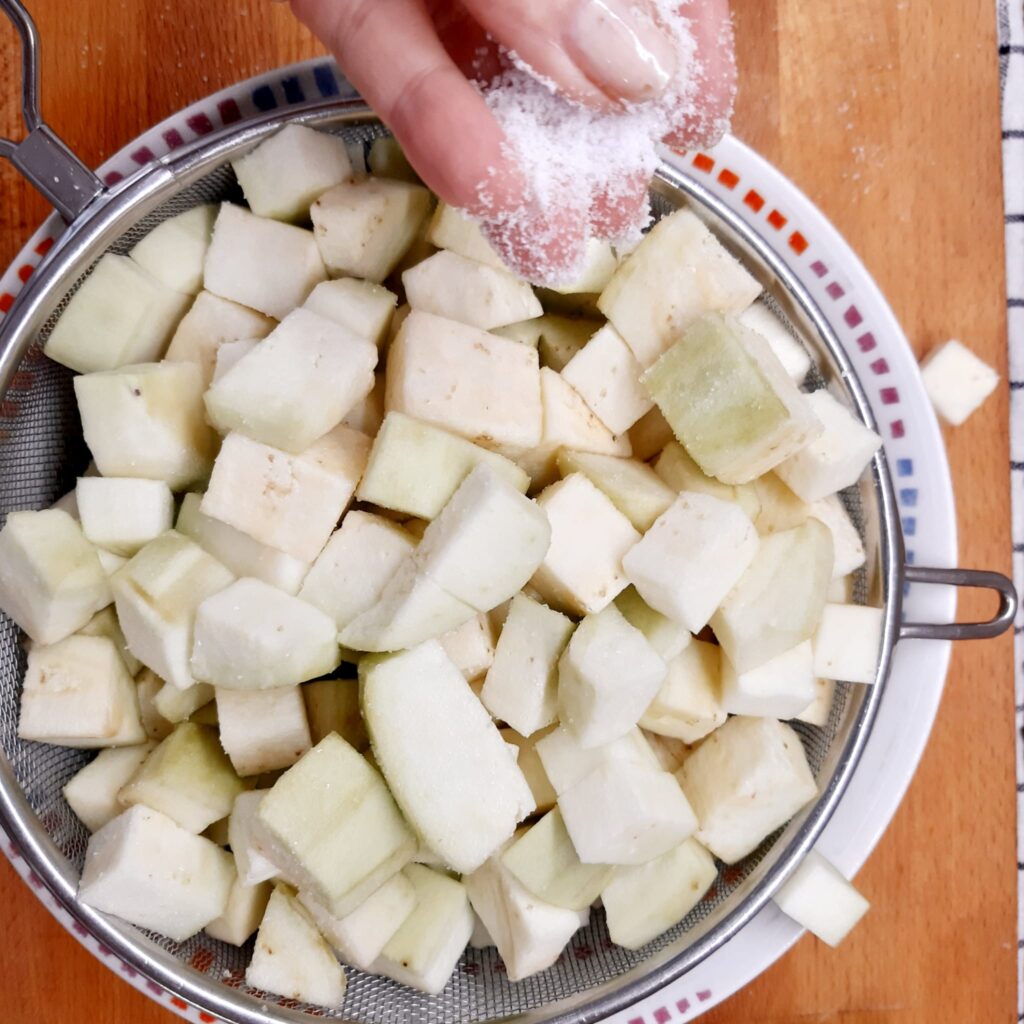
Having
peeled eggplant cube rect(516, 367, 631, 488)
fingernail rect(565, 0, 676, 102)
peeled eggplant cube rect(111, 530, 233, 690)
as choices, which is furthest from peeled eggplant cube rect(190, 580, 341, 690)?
fingernail rect(565, 0, 676, 102)

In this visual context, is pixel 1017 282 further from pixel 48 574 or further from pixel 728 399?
pixel 48 574

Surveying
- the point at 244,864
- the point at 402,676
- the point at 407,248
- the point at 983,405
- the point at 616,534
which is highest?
the point at 407,248

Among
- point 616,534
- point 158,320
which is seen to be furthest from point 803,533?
point 158,320

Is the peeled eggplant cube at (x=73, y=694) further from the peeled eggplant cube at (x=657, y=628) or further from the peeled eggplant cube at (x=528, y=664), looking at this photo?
the peeled eggplant cube at (x=657, y=628)

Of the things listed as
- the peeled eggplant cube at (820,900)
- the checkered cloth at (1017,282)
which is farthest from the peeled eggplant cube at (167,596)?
the checkered cloth at (1017,282)

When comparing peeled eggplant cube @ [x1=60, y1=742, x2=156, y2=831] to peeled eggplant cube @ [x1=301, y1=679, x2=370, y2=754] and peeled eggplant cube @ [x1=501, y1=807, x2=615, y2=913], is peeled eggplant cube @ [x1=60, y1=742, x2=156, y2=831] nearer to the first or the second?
peeled eggplant cube @ [x1=301, y1=679, x2=370, y2=754]

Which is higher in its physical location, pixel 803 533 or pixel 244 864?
pixel 803 533

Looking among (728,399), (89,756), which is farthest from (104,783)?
(728,399)

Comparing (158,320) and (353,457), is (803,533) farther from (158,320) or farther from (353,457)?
(158,320)
